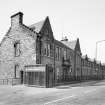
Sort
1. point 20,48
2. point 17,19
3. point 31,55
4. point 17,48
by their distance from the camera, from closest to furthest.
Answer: point 31,55, point 20,48, point 17,19, point 17,48

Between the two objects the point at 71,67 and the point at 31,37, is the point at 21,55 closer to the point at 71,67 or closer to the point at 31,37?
the point at 31,37

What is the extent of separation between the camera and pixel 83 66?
151ft

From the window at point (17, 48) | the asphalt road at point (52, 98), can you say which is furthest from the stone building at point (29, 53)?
the asphalt road at point (52, 98)

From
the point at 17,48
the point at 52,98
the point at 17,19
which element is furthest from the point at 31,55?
the point at 52,98

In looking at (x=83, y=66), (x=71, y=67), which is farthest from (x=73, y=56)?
(x=83, y=66)

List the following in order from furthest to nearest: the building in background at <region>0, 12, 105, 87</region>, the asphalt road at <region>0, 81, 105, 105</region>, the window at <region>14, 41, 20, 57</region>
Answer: the window at <region>14, 41, 20, 57</region> → the building in background at <region>0, 12, 105, 87</region> → the asphalt road at <region>0, 81, 105, 105</region>

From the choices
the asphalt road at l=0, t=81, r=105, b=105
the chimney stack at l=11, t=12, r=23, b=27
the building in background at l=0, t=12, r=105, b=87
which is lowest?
the asphalt road at l=0, t=81, r=105, b=105

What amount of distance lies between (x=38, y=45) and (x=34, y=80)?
224 inches

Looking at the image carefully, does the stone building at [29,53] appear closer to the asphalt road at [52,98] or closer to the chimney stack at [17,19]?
the chimney stack at [17,19]

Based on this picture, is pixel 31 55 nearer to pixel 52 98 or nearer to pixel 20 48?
pixel 20 48

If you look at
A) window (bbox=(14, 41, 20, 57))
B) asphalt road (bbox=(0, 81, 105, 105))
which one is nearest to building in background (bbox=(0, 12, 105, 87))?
window (bbox=(14, 41, 20, 57))

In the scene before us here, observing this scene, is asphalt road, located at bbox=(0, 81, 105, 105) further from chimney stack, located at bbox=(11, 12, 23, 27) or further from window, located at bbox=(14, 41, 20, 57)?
chimney stack, located at bbox=(11, 12, 23, 27)

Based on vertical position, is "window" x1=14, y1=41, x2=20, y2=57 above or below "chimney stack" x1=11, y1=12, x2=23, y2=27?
below

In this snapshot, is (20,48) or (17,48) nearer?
(20,48)
